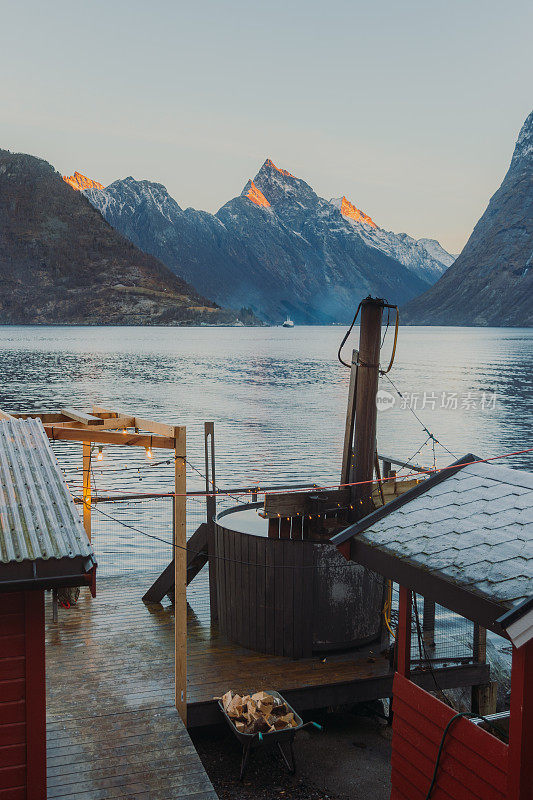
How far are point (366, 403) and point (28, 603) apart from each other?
643cm

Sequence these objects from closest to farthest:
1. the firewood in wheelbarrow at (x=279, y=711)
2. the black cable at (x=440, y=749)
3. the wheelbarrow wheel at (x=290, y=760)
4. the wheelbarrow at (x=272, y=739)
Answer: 1. the black cable at (x=440, y=749)
2. the wheelbarrow at (x=272, y=739)
3. the firewood in wheelbarrow at (x=279, y=711)
4. the wheelbarrow wheel at (x=290, y=760)

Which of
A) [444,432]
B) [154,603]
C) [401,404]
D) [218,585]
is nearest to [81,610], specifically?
[154,603]

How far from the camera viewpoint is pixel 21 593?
6070mm

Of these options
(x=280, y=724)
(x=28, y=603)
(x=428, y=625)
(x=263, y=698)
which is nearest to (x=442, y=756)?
(x=280, y=724)

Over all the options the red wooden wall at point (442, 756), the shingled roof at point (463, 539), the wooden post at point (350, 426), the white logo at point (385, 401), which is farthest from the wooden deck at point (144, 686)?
the white logo at point (385, 401)

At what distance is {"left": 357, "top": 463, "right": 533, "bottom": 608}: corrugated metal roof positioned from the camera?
5.99 meters

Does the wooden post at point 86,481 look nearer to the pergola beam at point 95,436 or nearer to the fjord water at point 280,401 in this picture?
the pergola beam at point 95,436

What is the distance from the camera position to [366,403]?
11.4 metres

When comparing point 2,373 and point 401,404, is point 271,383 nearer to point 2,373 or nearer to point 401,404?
point 401,404

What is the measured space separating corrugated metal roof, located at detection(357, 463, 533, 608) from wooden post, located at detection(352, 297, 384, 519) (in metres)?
3.15

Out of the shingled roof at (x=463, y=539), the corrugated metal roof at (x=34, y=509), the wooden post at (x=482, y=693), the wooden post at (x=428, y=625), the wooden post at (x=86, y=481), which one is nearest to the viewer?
the corrugated metal roof at (x=34, y=509)

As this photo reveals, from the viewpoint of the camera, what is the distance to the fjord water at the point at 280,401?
40000 millimetres

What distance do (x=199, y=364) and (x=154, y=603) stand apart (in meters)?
109

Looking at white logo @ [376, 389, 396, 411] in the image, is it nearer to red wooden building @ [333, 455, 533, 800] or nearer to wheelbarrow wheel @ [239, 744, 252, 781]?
wheelbarrow wheel @ [239, 744, 252, 781]
